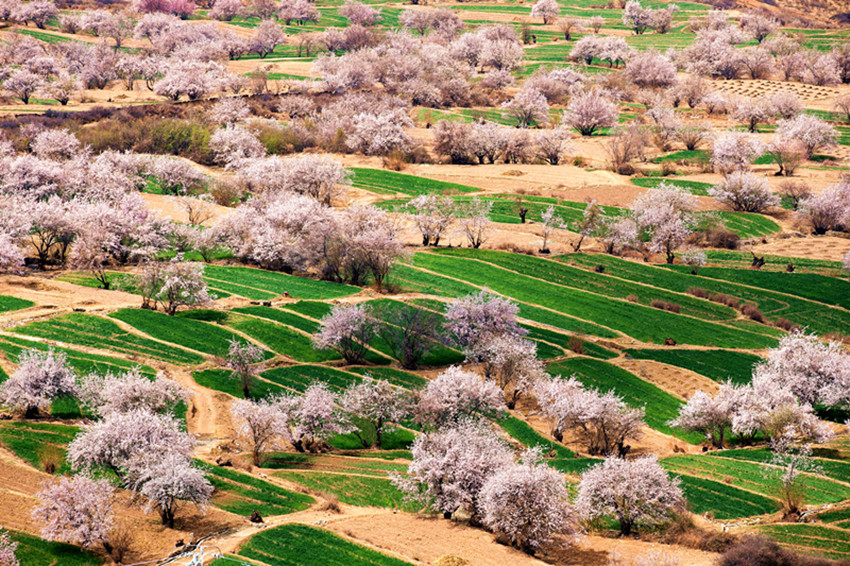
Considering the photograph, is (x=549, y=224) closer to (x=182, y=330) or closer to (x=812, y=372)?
(x=812, y=372)

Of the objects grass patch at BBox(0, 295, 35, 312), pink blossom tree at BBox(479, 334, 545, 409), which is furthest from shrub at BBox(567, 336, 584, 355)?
grass patch at BBox(0, 295, 35, 312)

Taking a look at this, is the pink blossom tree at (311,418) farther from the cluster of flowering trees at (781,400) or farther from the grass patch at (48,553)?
the cluster of flowering trees at (781,400)

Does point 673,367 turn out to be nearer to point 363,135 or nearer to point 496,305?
point 496,305

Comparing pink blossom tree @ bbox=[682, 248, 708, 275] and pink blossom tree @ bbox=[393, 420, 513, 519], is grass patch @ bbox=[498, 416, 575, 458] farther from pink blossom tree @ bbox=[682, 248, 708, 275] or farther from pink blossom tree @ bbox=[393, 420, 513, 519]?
pink blossom tree @ bbox=[682, 248, 708, 275]

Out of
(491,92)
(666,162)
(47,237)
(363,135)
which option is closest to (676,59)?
(491,92)

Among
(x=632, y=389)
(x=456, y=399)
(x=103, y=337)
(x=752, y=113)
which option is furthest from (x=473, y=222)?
(x=752, y=113)
